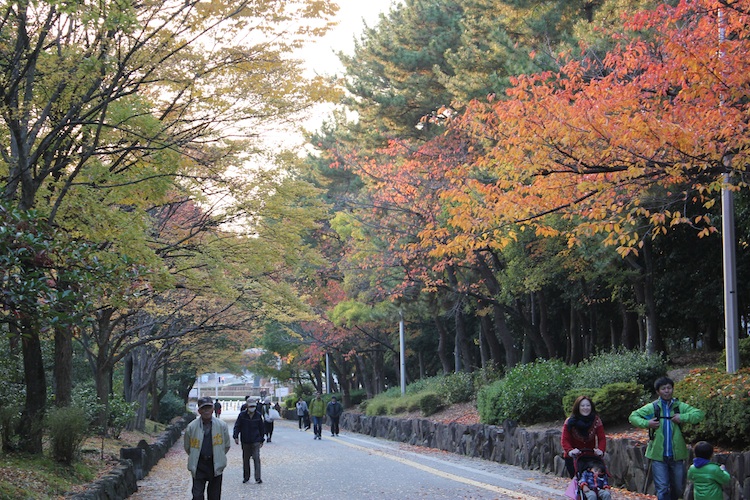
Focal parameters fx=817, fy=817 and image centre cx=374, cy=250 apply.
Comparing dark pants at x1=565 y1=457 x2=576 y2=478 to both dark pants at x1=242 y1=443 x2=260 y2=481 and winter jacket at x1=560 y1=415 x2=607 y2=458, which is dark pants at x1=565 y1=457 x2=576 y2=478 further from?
dark pants at x1=242 y1=443 x2=260 y2=481

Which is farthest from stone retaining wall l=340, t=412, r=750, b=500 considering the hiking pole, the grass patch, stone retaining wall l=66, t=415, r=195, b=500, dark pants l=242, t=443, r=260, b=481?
the grass patch

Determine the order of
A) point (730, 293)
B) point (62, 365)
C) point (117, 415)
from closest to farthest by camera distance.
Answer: point (730, 293) < point (62, 365) < point (117, 415)

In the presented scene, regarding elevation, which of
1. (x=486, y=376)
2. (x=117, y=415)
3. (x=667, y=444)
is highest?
(x=667, y=444)

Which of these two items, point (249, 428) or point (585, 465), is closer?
point (585, 465)

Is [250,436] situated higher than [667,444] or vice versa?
[667,444]

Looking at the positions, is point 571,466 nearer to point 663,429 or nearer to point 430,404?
point 663,429

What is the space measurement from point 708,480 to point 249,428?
32.1 feet

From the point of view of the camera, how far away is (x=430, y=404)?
90.4 ft

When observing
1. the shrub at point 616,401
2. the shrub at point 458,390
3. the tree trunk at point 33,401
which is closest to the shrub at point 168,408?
the shrub at point 458,390

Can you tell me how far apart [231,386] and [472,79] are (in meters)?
131

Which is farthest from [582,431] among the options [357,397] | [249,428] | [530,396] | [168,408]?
[357,397]

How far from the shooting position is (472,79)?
1919cm

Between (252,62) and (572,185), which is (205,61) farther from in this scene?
(572,185)

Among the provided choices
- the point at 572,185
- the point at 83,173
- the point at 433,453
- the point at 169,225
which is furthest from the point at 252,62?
the point at 433,453
